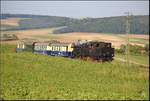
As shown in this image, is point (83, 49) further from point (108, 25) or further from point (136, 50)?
point (108, 25)

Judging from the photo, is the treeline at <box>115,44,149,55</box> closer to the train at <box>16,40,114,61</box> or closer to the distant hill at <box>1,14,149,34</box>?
the train at <box>16,40,114,61</box>

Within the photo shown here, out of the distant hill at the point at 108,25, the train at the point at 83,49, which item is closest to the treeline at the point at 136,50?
the train at the point at 83,49

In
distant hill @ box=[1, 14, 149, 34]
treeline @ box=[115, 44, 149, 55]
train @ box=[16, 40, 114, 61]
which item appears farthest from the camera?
distant hill @ box=[1, 14, 149, 34]

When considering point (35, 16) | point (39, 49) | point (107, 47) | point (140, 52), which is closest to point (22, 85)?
point (107, 47)

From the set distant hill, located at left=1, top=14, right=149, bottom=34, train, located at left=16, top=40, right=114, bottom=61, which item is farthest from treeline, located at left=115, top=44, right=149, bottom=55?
distant hill, located at left=1, top=14, right=149, bottom=34

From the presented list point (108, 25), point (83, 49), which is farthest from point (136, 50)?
point (108, 25)

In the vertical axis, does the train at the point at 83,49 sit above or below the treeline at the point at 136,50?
above

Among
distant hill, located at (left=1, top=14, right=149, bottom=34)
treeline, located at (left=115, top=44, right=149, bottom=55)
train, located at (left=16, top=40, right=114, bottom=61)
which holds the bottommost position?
treeline, located at (left=115, top=44, right=149, bottom=55)

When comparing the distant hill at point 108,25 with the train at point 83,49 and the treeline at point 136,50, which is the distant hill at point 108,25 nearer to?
the treeline at point 136,50

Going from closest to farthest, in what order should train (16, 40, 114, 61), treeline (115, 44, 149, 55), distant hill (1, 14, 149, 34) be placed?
train (16, 40, 114, 61) < treeline (115, 44, 149, 55) < distant hill (1, 14, 149, 34)

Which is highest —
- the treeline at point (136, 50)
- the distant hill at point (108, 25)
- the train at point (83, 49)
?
the distant hill at point (108, 25)

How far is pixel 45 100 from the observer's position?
1775 cm

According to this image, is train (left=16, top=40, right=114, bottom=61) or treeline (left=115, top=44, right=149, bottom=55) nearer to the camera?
train (left=16, top=40, right=114, bottom=61)

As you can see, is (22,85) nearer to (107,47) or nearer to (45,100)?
(45,100)
